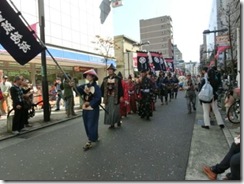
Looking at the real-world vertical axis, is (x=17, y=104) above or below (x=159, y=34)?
below

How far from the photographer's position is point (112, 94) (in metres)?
7.83

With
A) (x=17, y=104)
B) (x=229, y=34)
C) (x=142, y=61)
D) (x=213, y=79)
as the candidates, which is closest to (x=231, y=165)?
(x=213, y=79)

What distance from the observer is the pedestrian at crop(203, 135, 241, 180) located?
3506mm

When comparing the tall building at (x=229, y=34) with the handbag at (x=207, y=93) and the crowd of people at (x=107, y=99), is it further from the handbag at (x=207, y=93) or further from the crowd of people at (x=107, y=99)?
the handbag at (x=207, y=93)

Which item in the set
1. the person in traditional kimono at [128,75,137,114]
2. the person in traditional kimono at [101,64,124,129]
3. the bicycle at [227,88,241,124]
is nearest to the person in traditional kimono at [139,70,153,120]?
the person in traditional kimono at [128,75,137,114]

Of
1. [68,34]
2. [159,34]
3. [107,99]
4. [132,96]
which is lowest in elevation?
[132,96]

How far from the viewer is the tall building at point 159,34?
111594 millimetres

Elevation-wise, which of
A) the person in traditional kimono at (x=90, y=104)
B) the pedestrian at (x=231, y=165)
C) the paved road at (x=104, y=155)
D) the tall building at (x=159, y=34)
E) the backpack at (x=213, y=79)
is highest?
the tall building at (x=159, y=34)

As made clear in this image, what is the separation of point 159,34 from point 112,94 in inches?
4356

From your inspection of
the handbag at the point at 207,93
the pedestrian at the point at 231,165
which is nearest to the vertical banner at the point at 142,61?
the handbag at the point at 207,93

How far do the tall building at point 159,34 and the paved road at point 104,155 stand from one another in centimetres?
10358

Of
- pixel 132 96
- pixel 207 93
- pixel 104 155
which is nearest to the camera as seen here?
pixel 104 155

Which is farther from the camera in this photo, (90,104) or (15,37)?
(15,37)

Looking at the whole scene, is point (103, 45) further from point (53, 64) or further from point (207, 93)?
point (207, 93)
